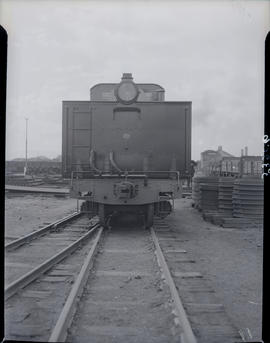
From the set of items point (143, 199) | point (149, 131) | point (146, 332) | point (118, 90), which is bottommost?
point (146, 332)

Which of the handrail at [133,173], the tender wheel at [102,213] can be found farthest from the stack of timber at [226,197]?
the tender wheel at [102,213]

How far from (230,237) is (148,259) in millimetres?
3069

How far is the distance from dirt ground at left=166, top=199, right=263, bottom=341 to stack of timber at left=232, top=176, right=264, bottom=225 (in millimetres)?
799

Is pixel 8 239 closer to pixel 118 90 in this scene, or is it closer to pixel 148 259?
pixel 148 259

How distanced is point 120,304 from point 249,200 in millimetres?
7131

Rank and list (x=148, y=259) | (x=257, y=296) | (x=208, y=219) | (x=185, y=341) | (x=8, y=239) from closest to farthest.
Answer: (x=185, y=341)
(x=257, y=296)
(x=148, y=259)
(x=8, y=239)
(x=208, y=219)

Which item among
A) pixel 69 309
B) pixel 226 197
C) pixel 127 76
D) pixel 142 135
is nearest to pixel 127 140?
pixel 142 135

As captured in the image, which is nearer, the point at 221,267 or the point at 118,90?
the point at 221,267

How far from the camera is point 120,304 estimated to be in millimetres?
4008

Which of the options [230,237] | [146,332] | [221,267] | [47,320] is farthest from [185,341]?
[230,237]

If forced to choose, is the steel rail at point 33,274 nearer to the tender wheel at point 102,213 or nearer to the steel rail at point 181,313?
the steel rail at point 181,313

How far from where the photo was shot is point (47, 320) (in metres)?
3.56

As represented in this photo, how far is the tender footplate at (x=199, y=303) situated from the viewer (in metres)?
3.31

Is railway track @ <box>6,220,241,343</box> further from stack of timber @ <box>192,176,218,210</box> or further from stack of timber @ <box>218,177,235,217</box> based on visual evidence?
stack of timber @ <box>192,176,218,210</box>
